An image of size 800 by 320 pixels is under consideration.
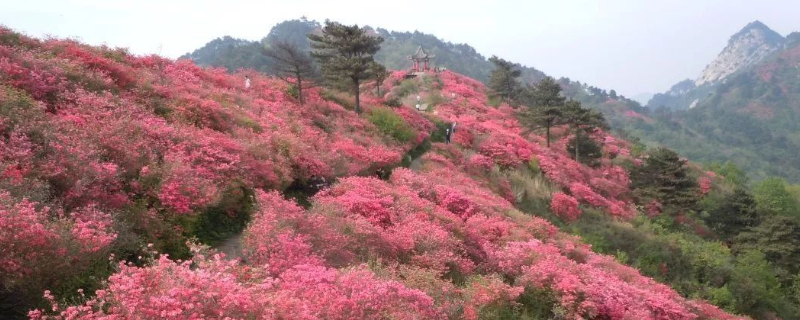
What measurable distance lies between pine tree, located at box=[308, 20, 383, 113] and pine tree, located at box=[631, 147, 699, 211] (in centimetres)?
1792

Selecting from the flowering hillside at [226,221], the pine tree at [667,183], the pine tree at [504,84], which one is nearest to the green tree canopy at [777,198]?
the pine tree at [667,183]

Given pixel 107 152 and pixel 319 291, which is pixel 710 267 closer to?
pixel 319 291

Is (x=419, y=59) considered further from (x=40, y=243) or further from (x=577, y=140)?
(x=40, y=243)

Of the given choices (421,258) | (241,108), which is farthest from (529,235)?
(241,108)

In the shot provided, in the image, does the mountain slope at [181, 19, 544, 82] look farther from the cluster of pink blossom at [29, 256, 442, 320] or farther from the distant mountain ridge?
the cluster of pink blossom at [29, 256, 442, 320]

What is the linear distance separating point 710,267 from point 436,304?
1713cm

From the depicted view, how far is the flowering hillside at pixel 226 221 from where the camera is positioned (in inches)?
246

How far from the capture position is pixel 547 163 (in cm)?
2847

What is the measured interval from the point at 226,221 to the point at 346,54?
1858 centimetres

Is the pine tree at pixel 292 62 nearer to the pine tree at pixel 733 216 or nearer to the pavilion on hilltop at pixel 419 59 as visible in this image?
the pine tree at pixel 733 216

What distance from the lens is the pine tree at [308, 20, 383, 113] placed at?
25672mm

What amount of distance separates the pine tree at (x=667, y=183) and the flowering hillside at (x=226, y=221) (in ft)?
50.5

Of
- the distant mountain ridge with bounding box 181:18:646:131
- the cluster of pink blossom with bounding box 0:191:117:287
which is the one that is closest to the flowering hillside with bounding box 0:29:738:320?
the cluster of pink blossom with bounding box 0:191:117:287

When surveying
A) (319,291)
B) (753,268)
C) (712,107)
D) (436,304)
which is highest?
(712,107)
